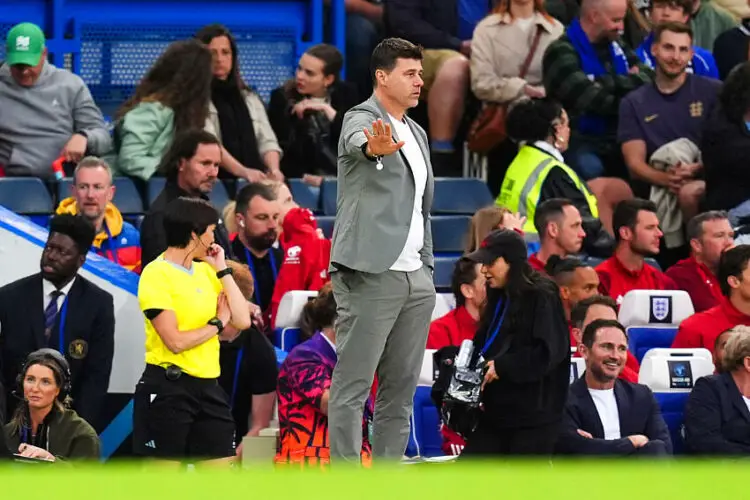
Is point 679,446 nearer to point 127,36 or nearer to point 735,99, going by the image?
point 735,99

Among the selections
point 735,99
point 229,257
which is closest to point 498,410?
point 229,257

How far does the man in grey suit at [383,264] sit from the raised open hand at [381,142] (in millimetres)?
66

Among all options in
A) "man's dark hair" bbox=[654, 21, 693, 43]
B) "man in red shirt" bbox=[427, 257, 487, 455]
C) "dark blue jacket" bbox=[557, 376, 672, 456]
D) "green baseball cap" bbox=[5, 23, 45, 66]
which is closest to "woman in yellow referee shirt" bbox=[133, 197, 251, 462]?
"man in red shirt" bbox=[427, 257, 487, 455]

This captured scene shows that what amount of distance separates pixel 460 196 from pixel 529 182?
0.77 m

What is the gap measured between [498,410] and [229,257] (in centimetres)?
215

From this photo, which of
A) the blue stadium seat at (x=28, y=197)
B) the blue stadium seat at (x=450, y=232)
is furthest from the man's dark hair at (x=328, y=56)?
the blue stadium seat at (x=28, y=197)

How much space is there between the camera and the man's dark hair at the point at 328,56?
11273mm

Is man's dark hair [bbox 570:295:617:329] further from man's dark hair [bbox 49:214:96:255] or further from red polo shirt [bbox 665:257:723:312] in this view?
man's dark hair [bbox 49:214:96:255]

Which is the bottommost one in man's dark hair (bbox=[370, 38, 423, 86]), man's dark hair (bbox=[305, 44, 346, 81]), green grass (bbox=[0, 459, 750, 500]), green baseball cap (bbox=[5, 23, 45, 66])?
green grass (bbox=[0, 459, 750, 500])

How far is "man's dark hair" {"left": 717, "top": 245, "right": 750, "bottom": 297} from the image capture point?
924cm

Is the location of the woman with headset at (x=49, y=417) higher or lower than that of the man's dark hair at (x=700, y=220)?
lower

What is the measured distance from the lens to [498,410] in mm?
7371

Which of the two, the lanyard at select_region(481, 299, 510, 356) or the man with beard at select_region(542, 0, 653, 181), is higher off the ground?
the man with beard at select_region(542, 0, 653, 181)

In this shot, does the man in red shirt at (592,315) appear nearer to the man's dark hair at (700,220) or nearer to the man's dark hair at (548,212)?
the man's dark hair at (548,212)
